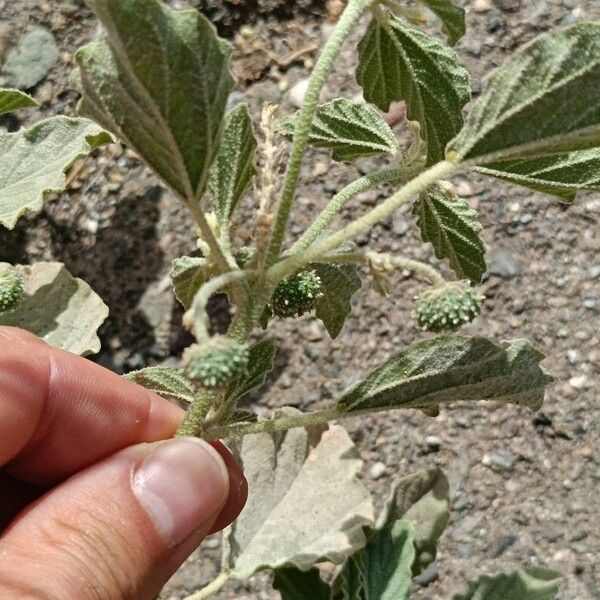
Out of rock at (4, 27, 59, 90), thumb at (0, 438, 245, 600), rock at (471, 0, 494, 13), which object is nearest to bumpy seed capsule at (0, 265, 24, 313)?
thumb at (0, 438, 245, 600)

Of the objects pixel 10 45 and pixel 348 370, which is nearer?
pixel 348 370

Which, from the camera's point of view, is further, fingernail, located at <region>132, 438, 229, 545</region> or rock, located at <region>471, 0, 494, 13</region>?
rock, located at <region>471, 0, 494, 13</region>

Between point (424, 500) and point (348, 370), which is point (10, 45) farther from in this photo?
point (424, 500)

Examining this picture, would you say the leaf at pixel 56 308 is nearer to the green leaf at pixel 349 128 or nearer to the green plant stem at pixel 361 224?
the green leaf at pixel 349 128

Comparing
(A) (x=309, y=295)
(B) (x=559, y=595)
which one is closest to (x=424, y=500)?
(B) (x=559, y=595)

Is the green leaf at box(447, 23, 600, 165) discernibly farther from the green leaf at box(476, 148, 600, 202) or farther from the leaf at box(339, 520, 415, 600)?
the leaf at box(339, 520, 415, 600)
